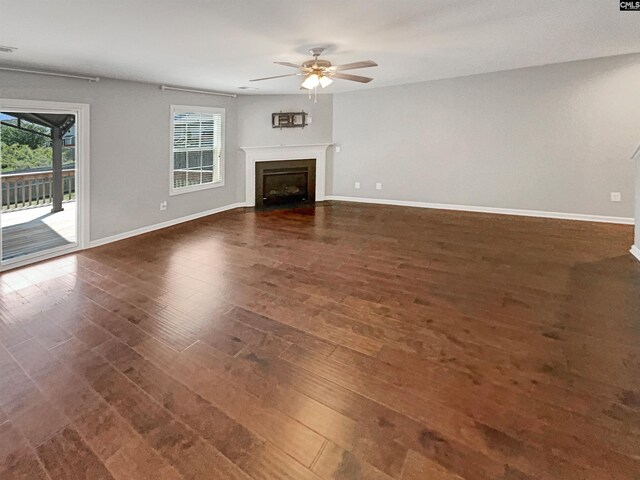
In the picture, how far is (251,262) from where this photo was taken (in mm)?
4301

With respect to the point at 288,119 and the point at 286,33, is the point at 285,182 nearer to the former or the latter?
the point at 288,119

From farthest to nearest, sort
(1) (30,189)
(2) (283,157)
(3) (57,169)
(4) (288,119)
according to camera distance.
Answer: (2) (283,157) → (4) (288,119) → (1) (30,189) → (3) (57,169)

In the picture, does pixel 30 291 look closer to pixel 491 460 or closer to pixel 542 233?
pixel 491 460

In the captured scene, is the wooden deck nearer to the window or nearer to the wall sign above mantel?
the window

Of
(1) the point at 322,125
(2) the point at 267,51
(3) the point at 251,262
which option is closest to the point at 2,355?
(3) the point at 251,262

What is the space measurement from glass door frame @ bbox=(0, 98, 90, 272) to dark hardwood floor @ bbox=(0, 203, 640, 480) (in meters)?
0.25

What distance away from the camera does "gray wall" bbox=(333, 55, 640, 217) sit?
→ 5676 millimetres

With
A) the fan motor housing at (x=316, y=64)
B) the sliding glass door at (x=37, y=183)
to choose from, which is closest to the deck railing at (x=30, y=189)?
the sliding glass door at (x=37, y=183)

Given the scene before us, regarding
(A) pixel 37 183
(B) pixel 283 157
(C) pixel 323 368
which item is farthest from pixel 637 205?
(A) pixel 37 183

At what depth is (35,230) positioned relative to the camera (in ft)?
18.0

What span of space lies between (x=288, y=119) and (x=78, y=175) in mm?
4151

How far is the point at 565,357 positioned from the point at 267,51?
3.89m

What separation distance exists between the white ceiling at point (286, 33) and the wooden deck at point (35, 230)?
2.15m

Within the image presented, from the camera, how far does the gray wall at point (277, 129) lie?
7.43 m
